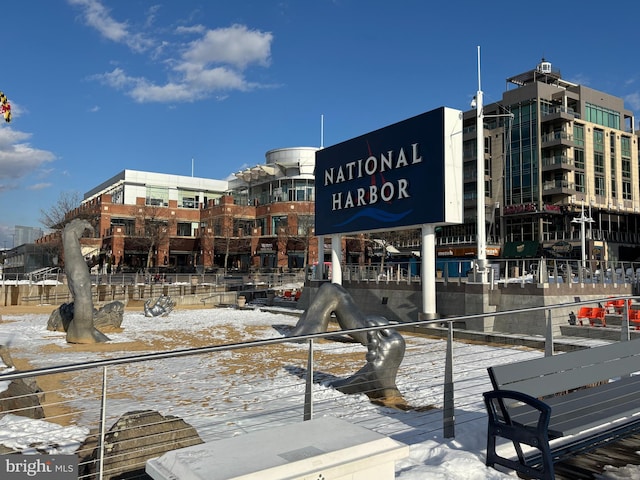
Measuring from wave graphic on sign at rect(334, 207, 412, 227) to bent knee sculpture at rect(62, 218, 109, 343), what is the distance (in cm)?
1236

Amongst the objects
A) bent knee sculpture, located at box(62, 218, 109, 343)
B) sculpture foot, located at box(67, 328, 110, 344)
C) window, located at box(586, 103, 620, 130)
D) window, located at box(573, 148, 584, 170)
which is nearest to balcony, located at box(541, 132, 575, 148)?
window, located at box(573, 148, 584, 170)

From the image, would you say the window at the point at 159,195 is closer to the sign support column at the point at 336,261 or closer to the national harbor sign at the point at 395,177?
the sign support column at the point at 336,261

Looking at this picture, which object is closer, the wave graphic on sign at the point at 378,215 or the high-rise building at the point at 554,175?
the wave graphic on sign at the point at 378,215

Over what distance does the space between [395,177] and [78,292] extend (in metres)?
13.6

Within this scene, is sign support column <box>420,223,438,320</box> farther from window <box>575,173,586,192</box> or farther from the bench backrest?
window <box>575,173,586,192</box>

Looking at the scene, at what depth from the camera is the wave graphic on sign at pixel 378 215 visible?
22.3 metres

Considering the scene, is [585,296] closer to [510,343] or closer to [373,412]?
[510,343]

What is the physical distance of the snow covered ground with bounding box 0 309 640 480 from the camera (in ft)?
17.1

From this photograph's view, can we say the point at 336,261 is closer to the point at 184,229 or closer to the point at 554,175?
the point at 554,175

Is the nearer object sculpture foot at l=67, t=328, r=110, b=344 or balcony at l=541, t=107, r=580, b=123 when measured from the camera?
sculpture foot at l=67, t=328, r=110, b=344

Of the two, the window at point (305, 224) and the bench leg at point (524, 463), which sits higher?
the window at point (305, 224)

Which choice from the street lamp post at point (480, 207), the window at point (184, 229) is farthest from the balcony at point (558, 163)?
the window at point (184, 229)

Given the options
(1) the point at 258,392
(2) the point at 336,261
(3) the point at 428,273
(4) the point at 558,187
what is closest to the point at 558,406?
(1) the point at 258,392

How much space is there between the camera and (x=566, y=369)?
16.9 feet
